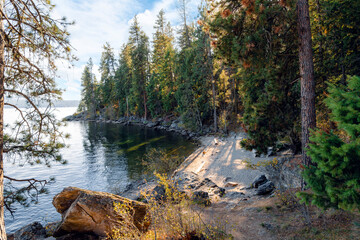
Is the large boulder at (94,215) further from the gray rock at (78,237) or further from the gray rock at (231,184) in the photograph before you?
the gray rock at (231,184)

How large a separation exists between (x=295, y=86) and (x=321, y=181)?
20.7 ft

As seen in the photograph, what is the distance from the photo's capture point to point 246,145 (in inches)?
396

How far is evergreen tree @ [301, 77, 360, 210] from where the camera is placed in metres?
2.97

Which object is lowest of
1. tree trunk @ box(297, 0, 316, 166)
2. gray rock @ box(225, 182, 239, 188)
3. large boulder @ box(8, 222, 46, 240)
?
gray rock @ box(225, 182, 239, 188)

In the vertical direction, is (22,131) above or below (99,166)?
above

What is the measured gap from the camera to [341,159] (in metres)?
3.18

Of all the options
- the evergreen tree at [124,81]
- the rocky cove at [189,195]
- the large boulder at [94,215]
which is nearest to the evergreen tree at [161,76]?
the evergreen tree at [124,81]

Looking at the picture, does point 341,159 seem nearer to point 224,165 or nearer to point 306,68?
point 306,68

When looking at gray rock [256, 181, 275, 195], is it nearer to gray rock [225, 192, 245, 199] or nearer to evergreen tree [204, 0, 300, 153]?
gray rock [225, 192, 245, 199]

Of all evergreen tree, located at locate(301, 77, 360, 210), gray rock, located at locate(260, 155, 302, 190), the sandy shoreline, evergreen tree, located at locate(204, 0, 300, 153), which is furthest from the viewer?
the sandy shoreline

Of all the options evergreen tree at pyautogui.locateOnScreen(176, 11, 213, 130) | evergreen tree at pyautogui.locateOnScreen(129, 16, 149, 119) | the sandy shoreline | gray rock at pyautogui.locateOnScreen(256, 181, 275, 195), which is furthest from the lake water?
evergreen tree at pyautogui.locateOnScreen(129, 16, 149, 119)

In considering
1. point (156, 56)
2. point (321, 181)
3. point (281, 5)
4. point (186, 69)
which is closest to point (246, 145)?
point (281, 5)

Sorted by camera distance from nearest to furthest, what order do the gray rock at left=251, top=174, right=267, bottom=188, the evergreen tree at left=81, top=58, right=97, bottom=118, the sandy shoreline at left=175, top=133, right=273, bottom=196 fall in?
the gray rock at left=251, top=174, right=267, bottom=188, the sandy shoreline at left=175, top=133, right=273, bottom=196, the evergreen tree at left=81, top=58, right=97, bottom=118

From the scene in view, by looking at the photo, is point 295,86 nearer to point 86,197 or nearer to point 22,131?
point 86,197
